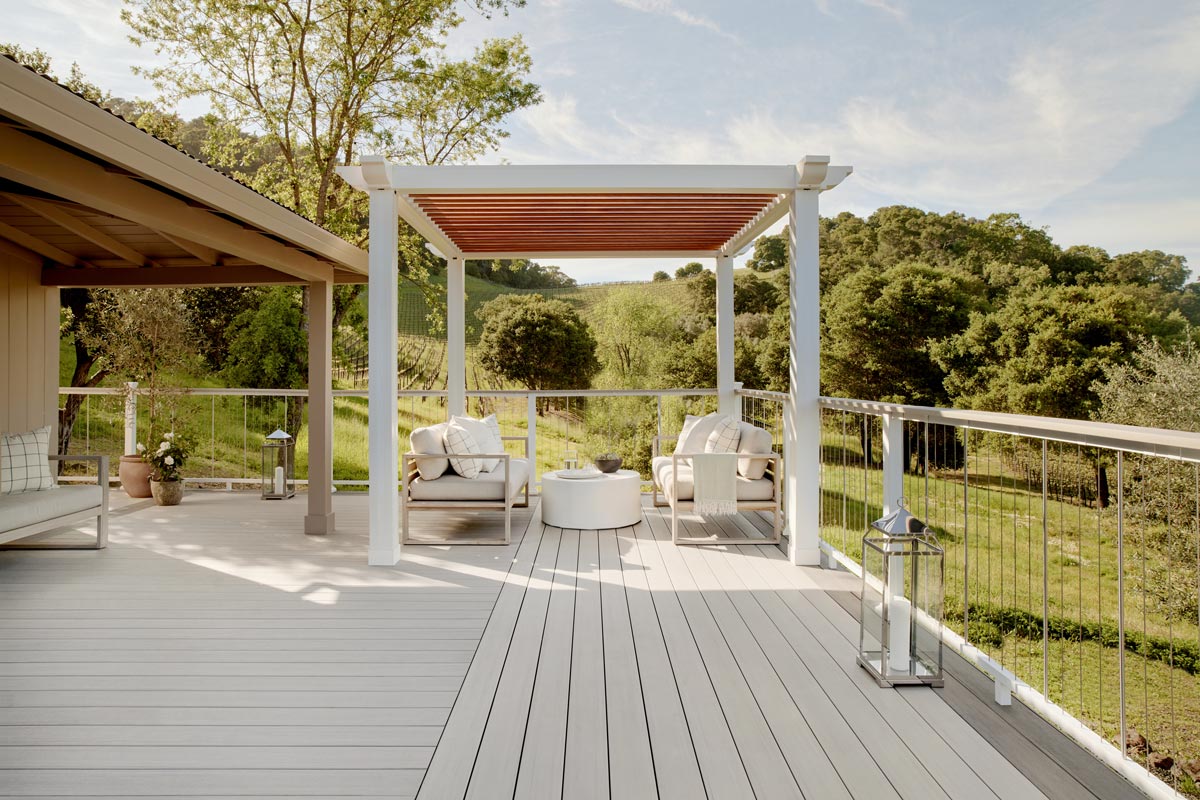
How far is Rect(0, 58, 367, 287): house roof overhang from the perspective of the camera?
281 centimetres

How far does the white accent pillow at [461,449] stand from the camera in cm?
565

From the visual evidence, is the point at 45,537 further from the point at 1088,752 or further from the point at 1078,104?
the point at 1078,104

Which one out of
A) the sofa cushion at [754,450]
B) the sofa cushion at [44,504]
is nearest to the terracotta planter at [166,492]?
the sofa cushion at [44,504]

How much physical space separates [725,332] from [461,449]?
3.06 m

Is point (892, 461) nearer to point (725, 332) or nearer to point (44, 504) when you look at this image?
point (725, 332)

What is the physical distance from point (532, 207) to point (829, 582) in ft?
11.2

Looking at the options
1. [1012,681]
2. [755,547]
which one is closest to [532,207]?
[755,547]

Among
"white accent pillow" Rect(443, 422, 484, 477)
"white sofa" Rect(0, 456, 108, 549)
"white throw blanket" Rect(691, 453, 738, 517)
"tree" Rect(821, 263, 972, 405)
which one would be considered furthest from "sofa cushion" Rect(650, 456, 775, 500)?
"tree" Rect(821, 263, 972, 405)

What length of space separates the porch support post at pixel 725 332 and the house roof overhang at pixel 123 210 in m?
3.40

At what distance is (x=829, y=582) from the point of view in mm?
4383

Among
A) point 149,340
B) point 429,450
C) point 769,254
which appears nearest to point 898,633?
point 429,450

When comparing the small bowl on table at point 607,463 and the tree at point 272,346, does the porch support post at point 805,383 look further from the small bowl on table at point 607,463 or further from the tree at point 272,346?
the tree at point 272,346

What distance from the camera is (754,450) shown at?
18.3 ft

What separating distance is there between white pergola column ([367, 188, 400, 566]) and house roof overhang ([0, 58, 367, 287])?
0.56 meters
